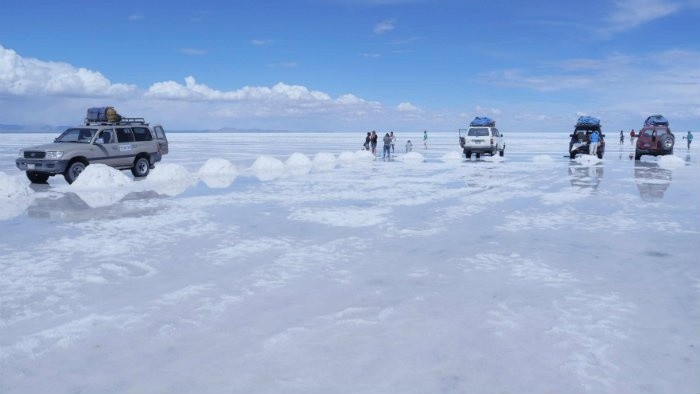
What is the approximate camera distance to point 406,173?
21.4 meters

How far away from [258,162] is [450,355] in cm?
1959

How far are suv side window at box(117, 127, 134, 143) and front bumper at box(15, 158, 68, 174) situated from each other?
2258 mm

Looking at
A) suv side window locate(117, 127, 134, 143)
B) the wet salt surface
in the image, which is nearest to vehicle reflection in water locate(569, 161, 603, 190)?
the wet salt surface

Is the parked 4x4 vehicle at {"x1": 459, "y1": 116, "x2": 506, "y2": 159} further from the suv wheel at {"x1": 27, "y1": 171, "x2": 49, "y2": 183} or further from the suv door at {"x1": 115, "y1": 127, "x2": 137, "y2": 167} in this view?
the suv wheel at {"x1": 27, "y1": 171, "x2": 49, "y2": 183}

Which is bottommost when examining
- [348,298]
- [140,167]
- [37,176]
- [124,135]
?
[348,298]

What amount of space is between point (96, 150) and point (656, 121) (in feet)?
100

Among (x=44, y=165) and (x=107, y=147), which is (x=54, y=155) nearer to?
(x=44, y=165)

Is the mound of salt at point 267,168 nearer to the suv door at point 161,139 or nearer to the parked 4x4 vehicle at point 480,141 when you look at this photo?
the suv door at point 161,139

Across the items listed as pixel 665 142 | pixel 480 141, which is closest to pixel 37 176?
pixel 480 141

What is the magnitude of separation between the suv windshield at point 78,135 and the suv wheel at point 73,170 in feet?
3.06

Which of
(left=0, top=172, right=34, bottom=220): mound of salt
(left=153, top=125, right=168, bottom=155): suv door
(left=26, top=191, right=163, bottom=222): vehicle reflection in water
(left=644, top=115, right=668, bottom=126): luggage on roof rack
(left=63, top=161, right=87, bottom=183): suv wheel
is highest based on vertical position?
(left=644, top=115, right=668, bottom=126): luggage on roof rack

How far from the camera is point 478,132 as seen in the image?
1255 inches

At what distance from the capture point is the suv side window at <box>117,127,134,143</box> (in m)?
18.2

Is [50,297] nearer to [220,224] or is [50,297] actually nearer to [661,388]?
[220,224]
